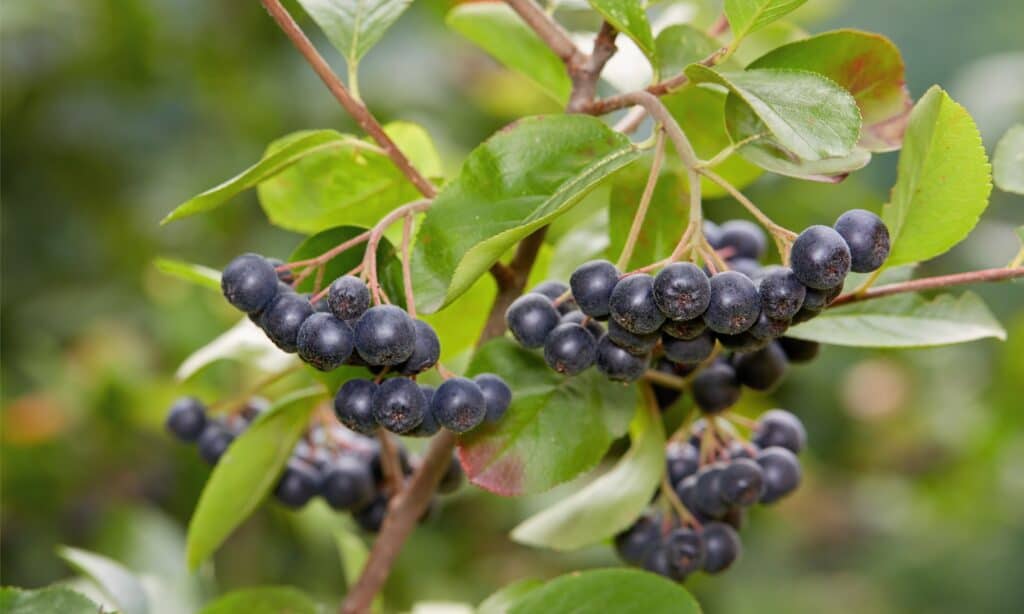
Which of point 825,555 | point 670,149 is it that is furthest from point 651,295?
point 825,555

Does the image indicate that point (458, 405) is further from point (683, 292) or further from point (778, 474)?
point (778, 474)

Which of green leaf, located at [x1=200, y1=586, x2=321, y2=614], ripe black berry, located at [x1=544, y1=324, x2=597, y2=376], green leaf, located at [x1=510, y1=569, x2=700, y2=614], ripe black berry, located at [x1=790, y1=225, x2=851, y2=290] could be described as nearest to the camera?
ripe black berry, located at [x1=790, y1=225, x2=851, y2=290]

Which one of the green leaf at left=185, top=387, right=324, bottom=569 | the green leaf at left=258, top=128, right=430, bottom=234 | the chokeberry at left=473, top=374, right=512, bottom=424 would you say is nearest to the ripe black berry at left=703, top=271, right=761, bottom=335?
the chokeberry at left=473, top=374, right=512, bottom=424

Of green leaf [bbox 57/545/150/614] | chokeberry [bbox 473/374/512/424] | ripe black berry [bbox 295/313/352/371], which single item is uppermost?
ripe black berry [bbox 295/313/352/371]

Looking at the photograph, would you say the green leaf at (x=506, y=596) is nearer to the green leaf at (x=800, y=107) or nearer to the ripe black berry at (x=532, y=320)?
the ripe black berry at (x=532, y=320)

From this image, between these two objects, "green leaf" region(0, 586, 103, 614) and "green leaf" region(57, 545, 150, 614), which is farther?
"green leaf" region(57, 545, 150, 614)

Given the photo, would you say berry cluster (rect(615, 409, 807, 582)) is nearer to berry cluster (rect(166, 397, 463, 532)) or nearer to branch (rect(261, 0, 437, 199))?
berry cluster (rect(166, 397, 463, 532))

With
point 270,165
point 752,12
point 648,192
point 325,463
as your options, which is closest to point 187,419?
point 325,463
